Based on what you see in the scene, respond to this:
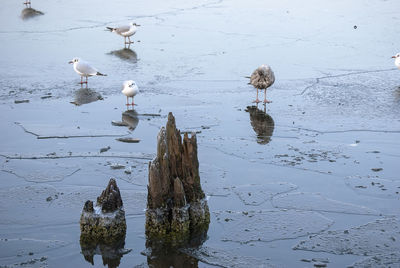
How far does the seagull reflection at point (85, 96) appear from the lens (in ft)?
41.3

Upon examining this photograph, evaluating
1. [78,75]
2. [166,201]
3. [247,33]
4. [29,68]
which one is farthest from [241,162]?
[247,33]

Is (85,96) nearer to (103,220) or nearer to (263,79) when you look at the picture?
(263,79)

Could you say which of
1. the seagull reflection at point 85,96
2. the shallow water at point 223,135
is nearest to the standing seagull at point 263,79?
the shallow water at point 223,135

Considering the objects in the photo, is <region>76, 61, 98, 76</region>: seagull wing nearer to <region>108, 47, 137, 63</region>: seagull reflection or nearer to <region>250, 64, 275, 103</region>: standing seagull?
<region>108, 47, 137, 63</region>: seagull reflection

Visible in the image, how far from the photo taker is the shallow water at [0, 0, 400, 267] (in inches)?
283

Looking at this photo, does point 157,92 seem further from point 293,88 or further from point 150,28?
point 150,28

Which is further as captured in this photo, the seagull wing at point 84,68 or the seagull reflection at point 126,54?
the seagull reflection at point 126,54

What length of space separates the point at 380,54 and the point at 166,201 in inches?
441

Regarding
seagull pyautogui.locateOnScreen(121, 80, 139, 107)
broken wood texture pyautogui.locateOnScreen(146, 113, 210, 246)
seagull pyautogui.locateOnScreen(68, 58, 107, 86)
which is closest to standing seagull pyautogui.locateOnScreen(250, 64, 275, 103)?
seagull pyautogui.locateOnScreen(121, 80, 139, 107)

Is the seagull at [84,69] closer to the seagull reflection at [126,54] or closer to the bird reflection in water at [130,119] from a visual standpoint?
the bird reflection in water at [130,119]

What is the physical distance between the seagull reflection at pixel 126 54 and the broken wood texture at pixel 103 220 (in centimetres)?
934

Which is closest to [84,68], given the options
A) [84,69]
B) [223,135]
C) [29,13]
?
[84,69]

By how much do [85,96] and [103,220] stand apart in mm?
6363

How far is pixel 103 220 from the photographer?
22.9 ft
